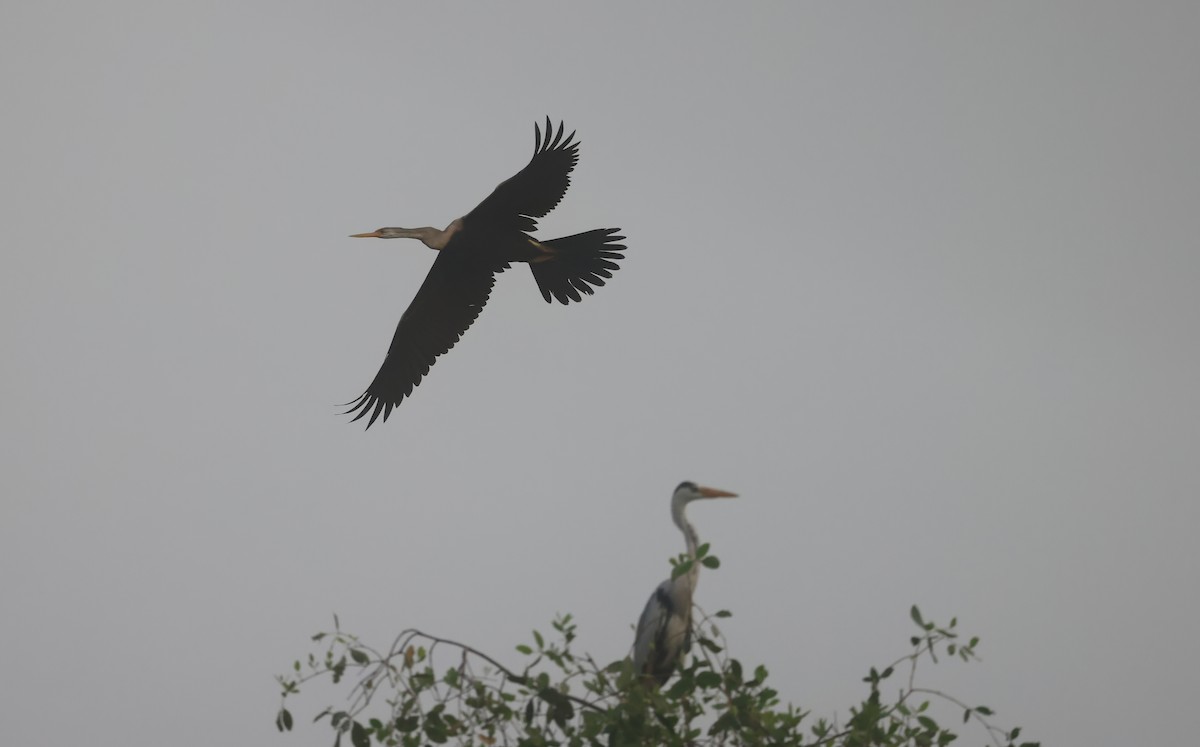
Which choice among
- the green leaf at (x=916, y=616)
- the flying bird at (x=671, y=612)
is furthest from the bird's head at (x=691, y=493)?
the green leaf at (x=916, y=616)

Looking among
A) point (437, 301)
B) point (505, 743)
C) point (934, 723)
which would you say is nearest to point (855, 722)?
point (934, 723)

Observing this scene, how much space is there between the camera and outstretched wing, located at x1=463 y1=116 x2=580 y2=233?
7.23 meters

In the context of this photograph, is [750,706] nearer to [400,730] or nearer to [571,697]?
[571,697]

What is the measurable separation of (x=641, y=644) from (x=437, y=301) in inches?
125

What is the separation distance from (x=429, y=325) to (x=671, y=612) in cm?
331

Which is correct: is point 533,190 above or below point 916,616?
above

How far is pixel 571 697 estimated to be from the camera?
4.02m

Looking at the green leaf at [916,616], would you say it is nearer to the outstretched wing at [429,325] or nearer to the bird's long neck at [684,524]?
the bird's long neck at [684,524]


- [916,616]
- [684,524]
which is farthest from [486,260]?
[916,616]

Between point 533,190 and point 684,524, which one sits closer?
point 684,524

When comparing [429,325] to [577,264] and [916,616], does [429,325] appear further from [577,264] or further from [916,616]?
[916,616]

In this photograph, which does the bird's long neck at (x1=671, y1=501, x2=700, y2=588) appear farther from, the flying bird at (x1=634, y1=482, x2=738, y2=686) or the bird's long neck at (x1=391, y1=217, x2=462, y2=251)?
the bird's long neck at (x1=391, y1=217, x2=462, y2=251)

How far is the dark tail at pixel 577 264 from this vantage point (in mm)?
7949

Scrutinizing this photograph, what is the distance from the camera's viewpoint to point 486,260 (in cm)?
802
